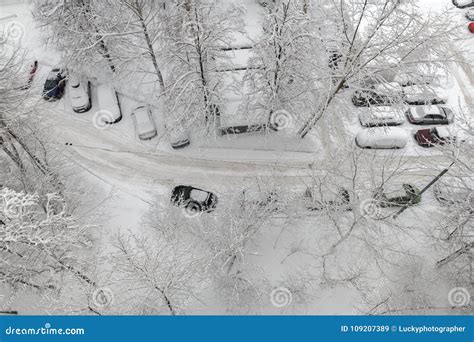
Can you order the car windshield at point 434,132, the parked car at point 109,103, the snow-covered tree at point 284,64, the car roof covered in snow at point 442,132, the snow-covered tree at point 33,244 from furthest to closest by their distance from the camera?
the parked car at point 109,103 → the car windshield at point 434,132 → the car roof covered in snow at point 442,132 → the snow-covered tree at point 284,64 → the snow-covered tree at point 33,244

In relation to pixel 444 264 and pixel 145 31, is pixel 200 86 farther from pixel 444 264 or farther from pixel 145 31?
pixel 444 264

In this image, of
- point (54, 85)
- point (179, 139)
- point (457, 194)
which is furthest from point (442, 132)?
point (54, 85)

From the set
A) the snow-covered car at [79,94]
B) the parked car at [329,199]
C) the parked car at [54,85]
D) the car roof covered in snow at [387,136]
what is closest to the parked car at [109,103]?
the snow-covered car at [79,94]

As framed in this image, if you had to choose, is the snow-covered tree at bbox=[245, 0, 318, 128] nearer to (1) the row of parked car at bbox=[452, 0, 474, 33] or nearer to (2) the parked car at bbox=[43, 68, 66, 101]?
(2) the parked car at bbox=[43, 68, 66, 101]

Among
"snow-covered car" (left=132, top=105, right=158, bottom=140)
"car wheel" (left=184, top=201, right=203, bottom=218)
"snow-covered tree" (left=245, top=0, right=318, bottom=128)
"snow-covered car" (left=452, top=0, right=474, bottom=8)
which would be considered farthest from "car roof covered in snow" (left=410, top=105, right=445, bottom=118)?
"snow-covered car" (left=132, top=105, right=158, bottom=140)

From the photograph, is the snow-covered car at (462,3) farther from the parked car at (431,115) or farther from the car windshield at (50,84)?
the car windshield at (50,84)

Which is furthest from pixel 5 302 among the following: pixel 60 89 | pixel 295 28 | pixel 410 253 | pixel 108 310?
pixel 410 253

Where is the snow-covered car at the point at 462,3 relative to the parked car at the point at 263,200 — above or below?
above
